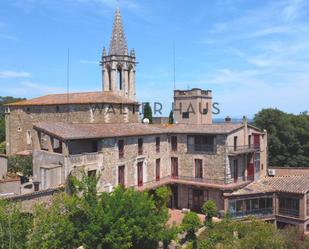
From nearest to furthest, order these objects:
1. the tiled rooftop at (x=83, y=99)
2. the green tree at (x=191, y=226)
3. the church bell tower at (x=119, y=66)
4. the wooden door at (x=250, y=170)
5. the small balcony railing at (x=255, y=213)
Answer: the green tree at (x=191, y=226) < the small balcony railing at (x=255, y=213) < the wooden door at (x=250, y=170) < the tiled rooftop at (x=83, y=99) < the church bell tower at (x=119, y=66)

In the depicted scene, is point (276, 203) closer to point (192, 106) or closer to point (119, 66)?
point (192, 106)

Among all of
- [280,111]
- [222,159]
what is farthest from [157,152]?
[280,111]

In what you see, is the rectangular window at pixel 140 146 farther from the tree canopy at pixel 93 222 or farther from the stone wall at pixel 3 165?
the stone wall at pixel 3 165

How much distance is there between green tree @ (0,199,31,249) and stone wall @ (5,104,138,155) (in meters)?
23.5

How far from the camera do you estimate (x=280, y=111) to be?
58.6 m

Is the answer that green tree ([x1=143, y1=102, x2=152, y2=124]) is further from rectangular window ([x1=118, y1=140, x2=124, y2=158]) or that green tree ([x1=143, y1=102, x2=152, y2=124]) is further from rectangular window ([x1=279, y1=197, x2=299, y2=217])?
rectangular window ([x1=279, y1=197, x2=299, y2=217])

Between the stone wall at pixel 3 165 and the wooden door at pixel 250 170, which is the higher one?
the stone wall at pixel 3 165

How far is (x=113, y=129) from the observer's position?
32.3 m

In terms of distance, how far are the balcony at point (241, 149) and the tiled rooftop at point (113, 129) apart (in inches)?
76.1

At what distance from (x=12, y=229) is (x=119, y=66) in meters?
41.3

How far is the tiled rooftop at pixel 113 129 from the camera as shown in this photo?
92.3ft

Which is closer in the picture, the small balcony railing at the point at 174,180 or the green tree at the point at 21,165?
the small balcony railing at the point at 174,180

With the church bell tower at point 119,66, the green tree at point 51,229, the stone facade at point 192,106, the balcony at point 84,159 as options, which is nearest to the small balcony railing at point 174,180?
the balcony at point 84,159

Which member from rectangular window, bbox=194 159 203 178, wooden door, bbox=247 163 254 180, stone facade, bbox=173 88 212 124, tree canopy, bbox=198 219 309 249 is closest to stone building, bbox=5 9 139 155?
stone facade, bbox=173 88 212 124
